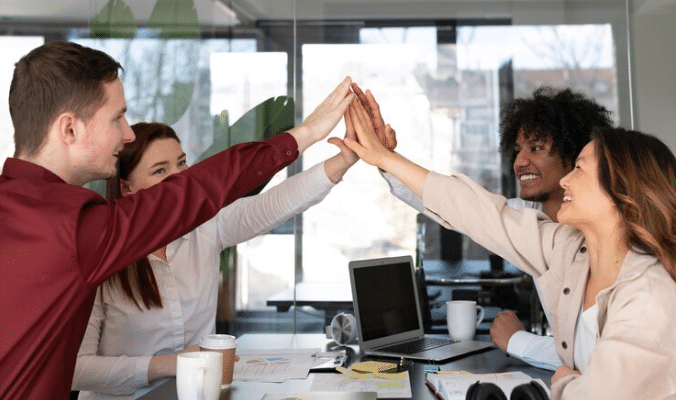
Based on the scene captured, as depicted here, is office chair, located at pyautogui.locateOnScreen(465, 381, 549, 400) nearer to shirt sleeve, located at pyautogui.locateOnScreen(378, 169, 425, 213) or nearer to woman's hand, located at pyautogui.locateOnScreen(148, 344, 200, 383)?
woman's hand, located at pyautogui.locateOnScreen(148, 344, 200, 383)

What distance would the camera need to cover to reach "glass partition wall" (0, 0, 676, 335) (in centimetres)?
406

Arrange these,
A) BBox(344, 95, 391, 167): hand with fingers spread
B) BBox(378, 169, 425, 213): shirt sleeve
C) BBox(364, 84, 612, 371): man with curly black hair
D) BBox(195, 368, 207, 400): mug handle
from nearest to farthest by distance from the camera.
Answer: BBox(195, 368, 207, 400): mug handle, BBox(344, 95, 391, 167): hand with fingers spread, BBox(378, 169, 425, 213): shirt sleeve, BBox(364, 84, 612, 371): man with curly black hair

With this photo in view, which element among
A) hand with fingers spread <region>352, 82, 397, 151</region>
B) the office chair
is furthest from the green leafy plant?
the office chair

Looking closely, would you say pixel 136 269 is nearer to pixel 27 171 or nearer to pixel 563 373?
pixel 27 171

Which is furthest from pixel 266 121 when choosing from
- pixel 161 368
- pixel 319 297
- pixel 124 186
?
pixel 161 368

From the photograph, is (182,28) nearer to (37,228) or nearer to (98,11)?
(98,11)

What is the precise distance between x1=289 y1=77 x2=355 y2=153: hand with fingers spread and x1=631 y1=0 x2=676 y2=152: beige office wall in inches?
93.2

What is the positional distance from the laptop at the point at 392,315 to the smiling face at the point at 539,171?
68cm

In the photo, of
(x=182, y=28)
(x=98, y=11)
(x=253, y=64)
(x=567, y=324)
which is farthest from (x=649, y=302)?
(x=98, y=11)

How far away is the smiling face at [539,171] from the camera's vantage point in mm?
3066

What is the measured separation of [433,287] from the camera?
13.3 feet

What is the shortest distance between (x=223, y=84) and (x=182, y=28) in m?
0.40

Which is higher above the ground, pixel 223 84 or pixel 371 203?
pixel 223 84

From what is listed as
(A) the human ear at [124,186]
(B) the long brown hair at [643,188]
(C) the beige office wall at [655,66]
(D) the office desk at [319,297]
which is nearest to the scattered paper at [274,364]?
(A) the human ear at [124,186]
